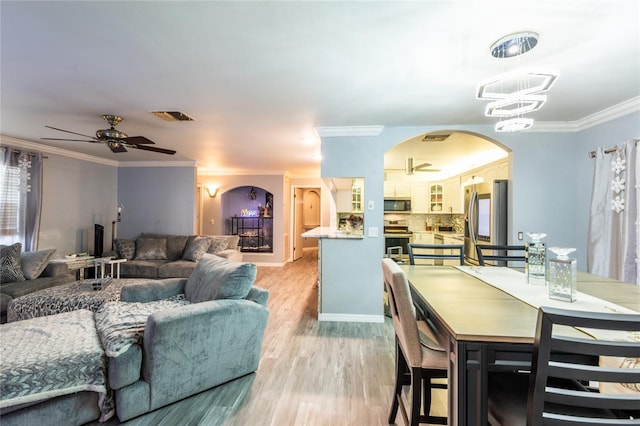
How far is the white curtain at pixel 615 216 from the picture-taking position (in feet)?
8.45

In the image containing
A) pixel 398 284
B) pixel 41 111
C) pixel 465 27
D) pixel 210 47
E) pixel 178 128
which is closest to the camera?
pixel 398 284

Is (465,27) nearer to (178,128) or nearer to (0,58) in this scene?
(0,58)

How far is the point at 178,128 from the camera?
366cm

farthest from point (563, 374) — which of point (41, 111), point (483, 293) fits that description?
point (41, 111)

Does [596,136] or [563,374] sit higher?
[596,136]

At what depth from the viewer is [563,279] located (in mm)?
1560

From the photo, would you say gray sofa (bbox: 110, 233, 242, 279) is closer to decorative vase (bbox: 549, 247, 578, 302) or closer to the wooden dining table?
the wooden dining table

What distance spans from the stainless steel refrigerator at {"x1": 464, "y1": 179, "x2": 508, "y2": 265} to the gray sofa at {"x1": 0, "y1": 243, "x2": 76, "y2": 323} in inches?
224

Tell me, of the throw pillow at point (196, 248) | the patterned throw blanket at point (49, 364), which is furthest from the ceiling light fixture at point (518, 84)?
the throw pillow at point (196, 248)

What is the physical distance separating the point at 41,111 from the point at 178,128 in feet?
4.30

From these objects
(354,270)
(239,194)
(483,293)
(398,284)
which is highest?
(239,194)

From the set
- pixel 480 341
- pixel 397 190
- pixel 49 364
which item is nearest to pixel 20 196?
pixel 49 364

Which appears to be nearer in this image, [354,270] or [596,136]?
[596,136]

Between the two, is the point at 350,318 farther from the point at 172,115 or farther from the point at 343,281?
the point at 172,115
